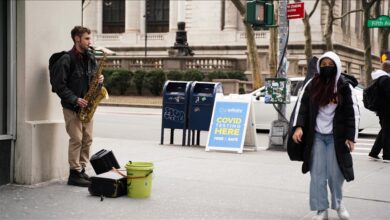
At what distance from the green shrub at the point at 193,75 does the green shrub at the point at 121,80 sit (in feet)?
14.7

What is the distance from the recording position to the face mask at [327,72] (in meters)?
6.02

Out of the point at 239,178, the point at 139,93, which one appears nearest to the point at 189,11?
the point at 139,93

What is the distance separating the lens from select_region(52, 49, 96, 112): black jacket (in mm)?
7352

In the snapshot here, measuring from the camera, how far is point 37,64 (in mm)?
7719

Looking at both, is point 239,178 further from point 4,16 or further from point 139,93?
point 139,93

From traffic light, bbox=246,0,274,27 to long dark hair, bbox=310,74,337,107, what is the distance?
6568mm

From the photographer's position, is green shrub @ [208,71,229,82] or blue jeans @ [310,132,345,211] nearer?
blue jeans @ [310,132,345,211]

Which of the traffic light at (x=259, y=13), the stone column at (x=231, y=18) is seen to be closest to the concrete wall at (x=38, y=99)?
the traffic light at (x=259, y=13)

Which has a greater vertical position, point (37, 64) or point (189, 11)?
point (189, 11)

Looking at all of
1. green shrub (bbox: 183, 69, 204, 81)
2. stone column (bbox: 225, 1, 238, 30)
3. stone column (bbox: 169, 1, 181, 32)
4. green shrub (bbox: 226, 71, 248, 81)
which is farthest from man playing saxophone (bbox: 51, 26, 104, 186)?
stone column (bbox: 169, 1, 181, 32)

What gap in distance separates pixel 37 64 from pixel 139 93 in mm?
33868

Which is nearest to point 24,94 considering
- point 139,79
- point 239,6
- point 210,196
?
point 210,196

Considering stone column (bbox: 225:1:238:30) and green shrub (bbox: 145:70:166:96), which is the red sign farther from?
stone column (bbox: 225:1:238:30)

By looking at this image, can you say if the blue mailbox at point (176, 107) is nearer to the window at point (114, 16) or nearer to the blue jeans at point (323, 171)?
the blue jeans at point (323, 171)
